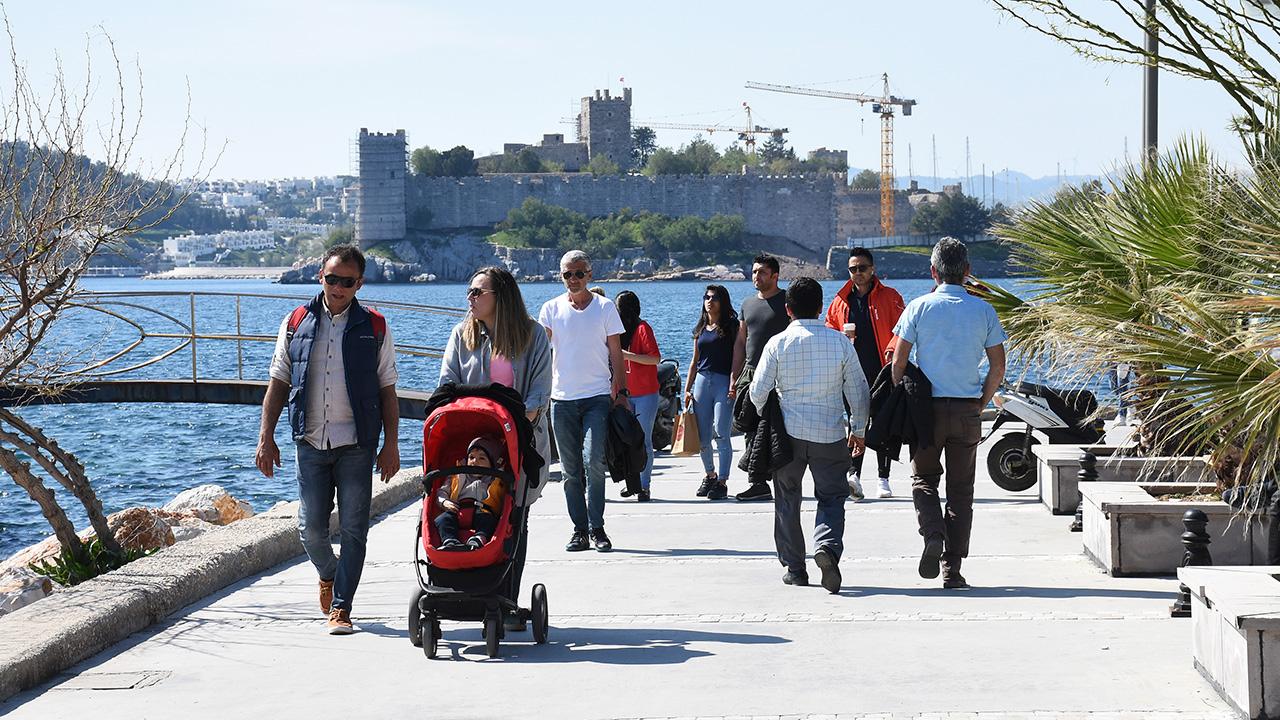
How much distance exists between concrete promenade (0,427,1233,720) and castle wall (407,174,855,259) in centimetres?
16446

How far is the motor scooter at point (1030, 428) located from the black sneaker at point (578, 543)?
3.20 metres

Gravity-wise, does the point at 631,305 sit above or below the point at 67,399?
above

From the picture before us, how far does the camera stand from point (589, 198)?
177 meters

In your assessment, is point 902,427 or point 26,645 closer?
point 26,645

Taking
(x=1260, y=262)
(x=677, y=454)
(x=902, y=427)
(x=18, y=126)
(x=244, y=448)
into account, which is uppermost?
(x=18, y=126)

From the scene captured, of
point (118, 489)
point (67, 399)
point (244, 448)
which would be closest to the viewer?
point (67, 399)

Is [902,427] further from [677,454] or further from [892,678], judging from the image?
[677,454]

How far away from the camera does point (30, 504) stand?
21.6 m

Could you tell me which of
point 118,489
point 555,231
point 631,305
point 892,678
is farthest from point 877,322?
point 555,231

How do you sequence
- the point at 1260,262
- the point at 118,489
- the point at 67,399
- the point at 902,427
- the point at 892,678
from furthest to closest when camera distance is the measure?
1. the point at 118,489
2. the point at 67,399
3. the point at 902,427
4. the point at 1260,262
5. the point at 892,678

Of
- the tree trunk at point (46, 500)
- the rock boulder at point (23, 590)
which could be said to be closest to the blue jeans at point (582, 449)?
the tree trunk at point (46, 500)

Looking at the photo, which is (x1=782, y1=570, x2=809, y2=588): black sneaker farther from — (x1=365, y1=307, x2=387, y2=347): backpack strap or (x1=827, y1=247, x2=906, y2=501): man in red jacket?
(x1=827, y1=247, x2=906, y2=501): man in red jacket

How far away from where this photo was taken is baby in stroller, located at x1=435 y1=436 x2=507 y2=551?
603cm

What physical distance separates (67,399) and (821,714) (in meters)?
12.5
